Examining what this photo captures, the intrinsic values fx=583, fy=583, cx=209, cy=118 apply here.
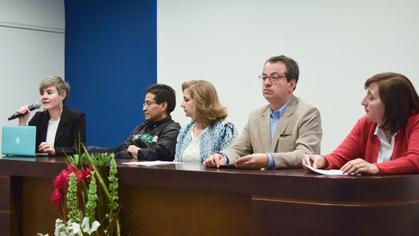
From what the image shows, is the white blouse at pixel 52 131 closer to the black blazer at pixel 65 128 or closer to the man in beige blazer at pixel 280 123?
the black blazer at pixel 65 128

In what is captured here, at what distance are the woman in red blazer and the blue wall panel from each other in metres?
3.21

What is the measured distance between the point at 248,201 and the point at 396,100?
0.69 m

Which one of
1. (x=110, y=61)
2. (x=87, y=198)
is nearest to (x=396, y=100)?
(x=87, y=198)

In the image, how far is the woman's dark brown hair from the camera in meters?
2.22

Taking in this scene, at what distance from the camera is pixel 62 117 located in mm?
3766

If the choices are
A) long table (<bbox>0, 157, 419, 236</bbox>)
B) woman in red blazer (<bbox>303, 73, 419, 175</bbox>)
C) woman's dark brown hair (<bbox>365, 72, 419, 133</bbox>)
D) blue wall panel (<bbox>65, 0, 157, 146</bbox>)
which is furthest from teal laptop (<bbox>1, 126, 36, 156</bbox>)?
blue wall panel (<bbox>65, 0, 157, 146</bbox>)

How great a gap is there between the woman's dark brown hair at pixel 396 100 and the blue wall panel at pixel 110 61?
3.32 meters

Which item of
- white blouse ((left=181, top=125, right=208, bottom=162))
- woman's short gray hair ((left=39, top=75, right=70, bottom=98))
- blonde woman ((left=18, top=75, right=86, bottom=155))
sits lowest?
white blouse ((left=181, top=125, right=208, bottom=162))

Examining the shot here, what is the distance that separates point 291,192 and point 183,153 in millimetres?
1447

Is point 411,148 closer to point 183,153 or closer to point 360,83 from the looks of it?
point 183,153

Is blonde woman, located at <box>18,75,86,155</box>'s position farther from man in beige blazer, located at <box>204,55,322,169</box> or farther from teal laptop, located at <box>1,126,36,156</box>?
man in beige blazer, located at <box>204,55,322,169</box>

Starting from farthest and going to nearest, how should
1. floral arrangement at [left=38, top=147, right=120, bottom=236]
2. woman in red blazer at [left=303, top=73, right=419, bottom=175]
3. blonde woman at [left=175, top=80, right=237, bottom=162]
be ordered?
blonde woman at [left=175, top=80, right=237, bottom=162]
floral arrangement at [left=38, top=147, right=120, bottom=236]
woman in red blazer at [left=303, top=73, right=419, bottom=175]

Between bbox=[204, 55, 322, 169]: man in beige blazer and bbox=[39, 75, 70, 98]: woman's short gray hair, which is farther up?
bbox=[39, 75, 70, 98]: woman's short gray hair

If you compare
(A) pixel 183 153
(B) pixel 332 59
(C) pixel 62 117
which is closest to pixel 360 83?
(B) pixel 332 59
